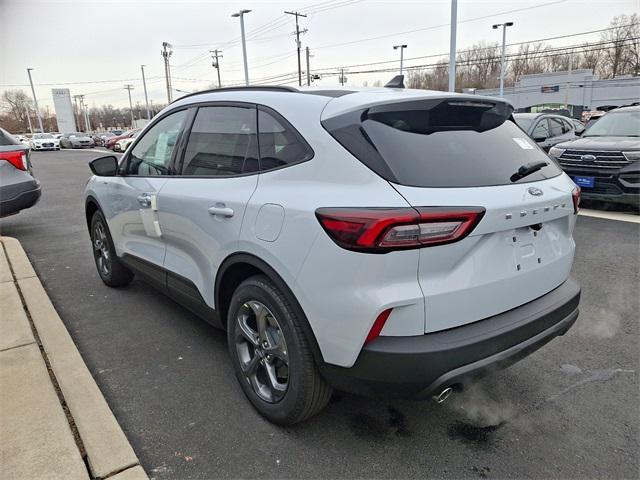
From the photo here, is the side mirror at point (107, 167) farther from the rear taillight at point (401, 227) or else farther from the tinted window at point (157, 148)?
the rear taillight at point (401, 227)

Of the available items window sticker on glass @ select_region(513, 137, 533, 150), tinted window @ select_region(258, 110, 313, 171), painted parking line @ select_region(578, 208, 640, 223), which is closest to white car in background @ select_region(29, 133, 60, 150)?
painted parking line @ select_region(578, 208, 640, 223)

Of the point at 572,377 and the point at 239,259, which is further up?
the point at 239,259

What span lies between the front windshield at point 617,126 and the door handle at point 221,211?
8344mm

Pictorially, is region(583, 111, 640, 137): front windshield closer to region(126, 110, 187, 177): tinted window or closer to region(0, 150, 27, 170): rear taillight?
region(126, 110, 187, 177): tinted window

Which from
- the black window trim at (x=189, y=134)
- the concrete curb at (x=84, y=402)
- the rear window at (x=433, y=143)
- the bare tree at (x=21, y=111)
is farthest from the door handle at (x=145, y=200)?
the bare tree at (x=21, y=111)

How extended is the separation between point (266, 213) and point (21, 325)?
2.62 m

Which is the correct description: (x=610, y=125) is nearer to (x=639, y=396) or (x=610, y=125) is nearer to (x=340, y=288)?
(x=639, y=396)

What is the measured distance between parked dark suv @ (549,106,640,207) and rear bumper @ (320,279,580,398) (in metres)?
6.52

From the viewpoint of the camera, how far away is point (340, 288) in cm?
197

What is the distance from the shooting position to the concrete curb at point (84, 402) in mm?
2209

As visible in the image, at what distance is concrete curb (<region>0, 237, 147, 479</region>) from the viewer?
7.25 feet

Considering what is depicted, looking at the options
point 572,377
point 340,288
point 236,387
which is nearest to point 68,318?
point 236,387

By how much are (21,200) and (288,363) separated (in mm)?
6382

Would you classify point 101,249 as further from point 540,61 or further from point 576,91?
point 540,61
